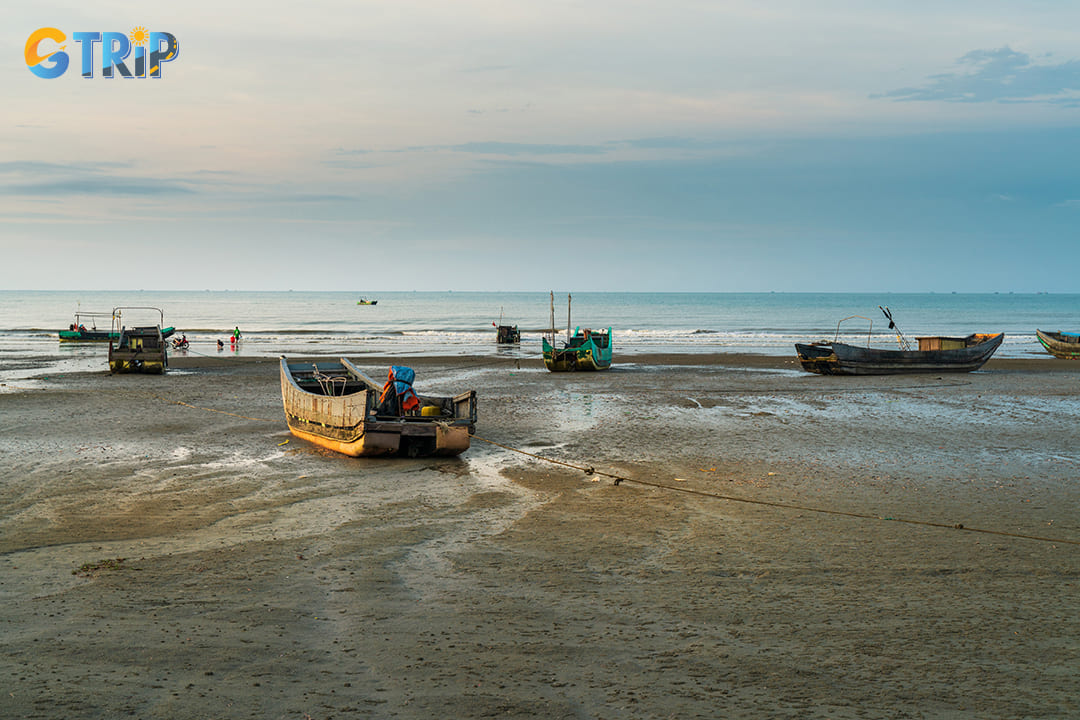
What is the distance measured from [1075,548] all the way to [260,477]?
1129 cm

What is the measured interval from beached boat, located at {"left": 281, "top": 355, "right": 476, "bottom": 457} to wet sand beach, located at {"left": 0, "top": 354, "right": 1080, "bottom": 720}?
42 centimetres

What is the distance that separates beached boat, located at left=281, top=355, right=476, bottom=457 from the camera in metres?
14.3

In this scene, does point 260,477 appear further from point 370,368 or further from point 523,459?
point 370,368

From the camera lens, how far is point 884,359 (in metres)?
32.4

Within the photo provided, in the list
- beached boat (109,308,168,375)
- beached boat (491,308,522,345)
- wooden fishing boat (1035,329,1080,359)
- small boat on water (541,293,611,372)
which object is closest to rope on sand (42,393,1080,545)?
small boat on water (541,293,611,372)

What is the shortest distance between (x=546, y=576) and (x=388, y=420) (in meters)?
7.50

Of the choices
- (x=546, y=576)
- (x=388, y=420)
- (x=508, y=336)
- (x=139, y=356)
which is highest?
(x=508, y=336)

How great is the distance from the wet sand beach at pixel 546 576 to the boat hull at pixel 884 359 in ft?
48.2

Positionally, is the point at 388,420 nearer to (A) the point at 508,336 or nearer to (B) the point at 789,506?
(B) the point at 789,506

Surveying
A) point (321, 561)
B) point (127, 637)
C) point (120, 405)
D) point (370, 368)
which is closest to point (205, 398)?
point (120, 405)

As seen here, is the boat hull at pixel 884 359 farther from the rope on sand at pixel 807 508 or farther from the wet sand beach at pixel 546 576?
the rope on sand at pixel 807 508

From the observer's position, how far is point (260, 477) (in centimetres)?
1313

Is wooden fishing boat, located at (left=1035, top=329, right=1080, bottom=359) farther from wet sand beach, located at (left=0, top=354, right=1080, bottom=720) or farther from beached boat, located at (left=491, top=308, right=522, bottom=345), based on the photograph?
beached boat, located at (left=491, top=308, right=522, bottom=345)

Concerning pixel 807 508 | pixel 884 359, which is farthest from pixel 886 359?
pixel 807 508
